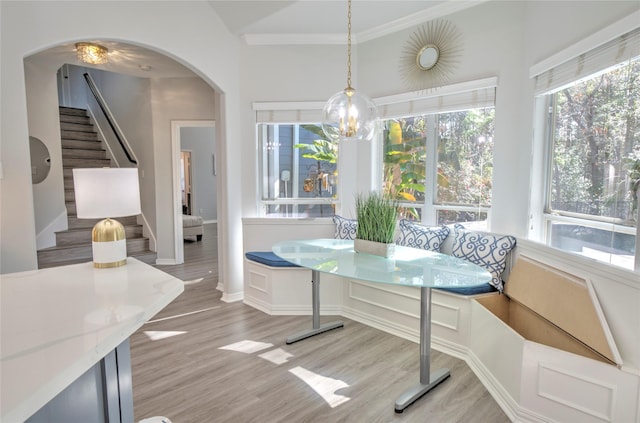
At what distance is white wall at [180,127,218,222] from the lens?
994 centimetres

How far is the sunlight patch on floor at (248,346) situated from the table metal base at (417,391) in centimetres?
121

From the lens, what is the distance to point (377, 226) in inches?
108

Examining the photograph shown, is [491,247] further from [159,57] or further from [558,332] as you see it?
[159,57]

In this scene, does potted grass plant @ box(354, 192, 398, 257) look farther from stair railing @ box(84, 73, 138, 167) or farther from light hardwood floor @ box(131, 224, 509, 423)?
stair railing @ box(84, 73, 138, 167)

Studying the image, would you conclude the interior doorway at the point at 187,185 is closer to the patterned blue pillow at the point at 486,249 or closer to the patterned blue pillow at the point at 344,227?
the patterned blue pillow at the point at 344,227

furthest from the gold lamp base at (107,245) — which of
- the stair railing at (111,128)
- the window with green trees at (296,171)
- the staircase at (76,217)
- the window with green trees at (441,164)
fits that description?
the stair railing at (111,128)

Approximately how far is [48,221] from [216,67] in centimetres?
339

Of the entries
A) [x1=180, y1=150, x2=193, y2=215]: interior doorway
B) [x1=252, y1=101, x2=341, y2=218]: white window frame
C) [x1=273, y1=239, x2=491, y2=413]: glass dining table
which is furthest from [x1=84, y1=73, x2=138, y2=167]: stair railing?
[x1=273, y1=239, x2=491, y2=413]: glass dining table

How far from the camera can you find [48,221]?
5148mm

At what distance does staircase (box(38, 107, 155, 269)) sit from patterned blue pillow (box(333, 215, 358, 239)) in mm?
3468

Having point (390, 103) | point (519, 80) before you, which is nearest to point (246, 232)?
point (390, 103)

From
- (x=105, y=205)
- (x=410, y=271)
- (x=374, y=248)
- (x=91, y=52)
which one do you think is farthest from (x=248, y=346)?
(x=91, y=52)

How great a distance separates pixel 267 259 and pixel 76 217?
3.45m

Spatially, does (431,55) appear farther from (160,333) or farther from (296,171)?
(160,333)
